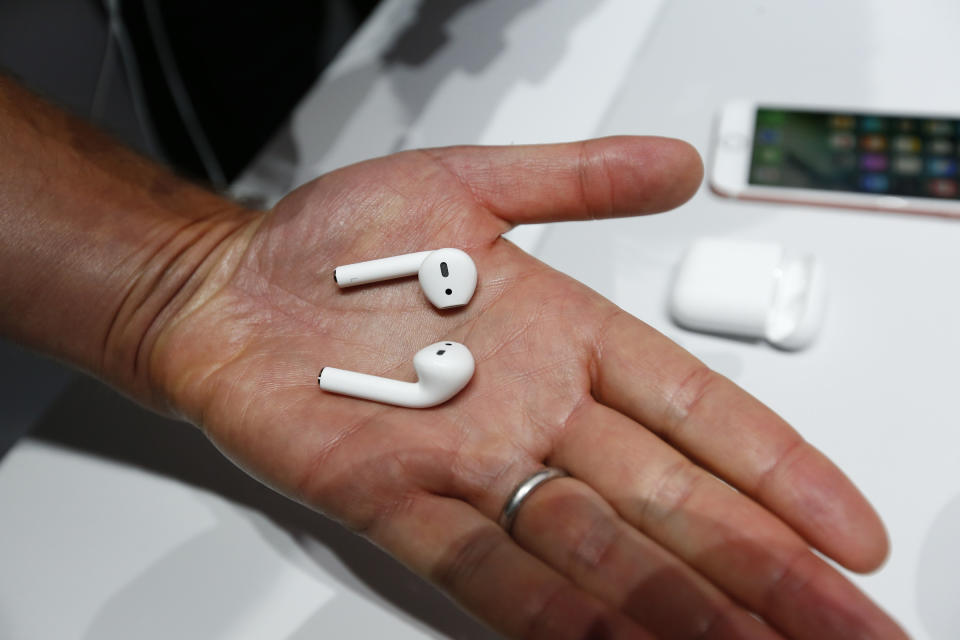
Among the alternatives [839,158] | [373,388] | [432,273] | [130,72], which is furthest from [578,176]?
[130,72]

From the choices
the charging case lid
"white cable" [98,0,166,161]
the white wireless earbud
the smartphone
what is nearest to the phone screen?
the smartphone

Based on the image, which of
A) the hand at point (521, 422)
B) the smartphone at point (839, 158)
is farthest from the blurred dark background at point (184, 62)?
the smartphone at point (839, 158)

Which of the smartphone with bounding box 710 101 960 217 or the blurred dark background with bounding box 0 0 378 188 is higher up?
the smartphone with bounding box 710 101 960 217

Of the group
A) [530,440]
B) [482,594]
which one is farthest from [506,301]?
[482,594]

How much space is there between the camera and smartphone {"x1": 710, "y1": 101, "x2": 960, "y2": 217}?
891 millimetres

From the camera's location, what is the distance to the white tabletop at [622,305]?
0.71 metres

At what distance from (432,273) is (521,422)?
0.50 ft

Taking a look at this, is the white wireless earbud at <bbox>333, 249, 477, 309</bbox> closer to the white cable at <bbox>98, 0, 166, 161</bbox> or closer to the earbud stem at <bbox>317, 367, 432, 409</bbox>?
the earbud stem at <bbox>317, 367, 432, 409</bbox>

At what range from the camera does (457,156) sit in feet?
2.56

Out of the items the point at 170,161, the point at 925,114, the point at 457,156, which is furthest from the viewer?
the point at 170,161

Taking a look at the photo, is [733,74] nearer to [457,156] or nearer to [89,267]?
[457,156]

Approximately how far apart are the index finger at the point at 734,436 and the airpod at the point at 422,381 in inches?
4.8

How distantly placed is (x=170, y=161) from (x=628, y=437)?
124 cm

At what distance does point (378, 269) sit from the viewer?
0.74 meters
